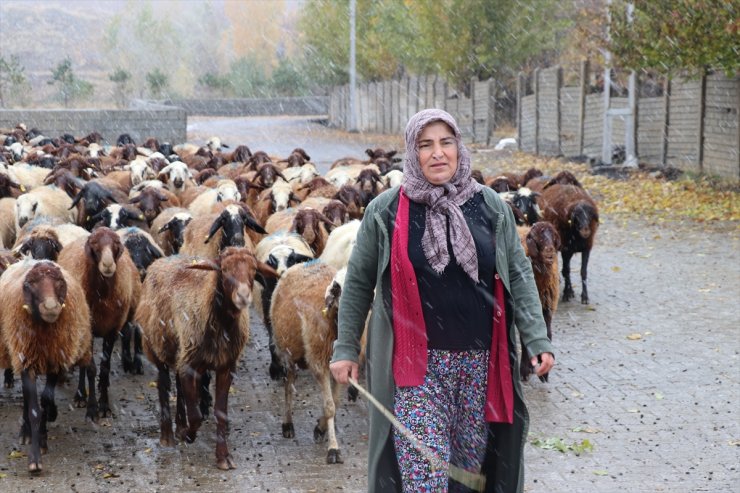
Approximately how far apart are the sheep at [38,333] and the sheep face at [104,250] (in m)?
0.61

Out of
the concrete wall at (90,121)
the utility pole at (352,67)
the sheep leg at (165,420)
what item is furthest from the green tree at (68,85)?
the sheep leg at (165,420)

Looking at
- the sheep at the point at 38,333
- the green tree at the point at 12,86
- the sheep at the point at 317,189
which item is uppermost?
the green tree at the point at 12,86

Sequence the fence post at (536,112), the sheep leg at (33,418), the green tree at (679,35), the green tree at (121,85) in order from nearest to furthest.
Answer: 1. the sheep leg at (33,418)
2. the green tree at (679,35)
3. the fence post at (536,112)
4. the green tree at (121,85)

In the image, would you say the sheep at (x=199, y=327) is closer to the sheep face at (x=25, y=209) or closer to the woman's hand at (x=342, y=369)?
the woman's hand at (x=342, y=369)

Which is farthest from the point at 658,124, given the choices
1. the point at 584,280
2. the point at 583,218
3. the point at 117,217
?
the point at 117,217

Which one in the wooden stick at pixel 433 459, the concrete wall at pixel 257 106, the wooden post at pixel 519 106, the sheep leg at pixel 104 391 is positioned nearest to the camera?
the wooden stick at pixel 433 459

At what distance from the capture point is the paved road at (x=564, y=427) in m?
7.11

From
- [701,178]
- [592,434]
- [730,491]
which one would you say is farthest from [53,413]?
[701,178]

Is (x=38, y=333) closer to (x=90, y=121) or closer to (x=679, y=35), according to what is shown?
(x=679, y=35)

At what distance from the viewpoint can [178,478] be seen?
23.6ft

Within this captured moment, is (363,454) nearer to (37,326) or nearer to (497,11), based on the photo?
(37,326)

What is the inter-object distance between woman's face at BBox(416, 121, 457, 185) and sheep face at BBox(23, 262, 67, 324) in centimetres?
Answer: 395

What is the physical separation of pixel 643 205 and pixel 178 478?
14734mm

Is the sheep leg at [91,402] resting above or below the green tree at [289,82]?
below
